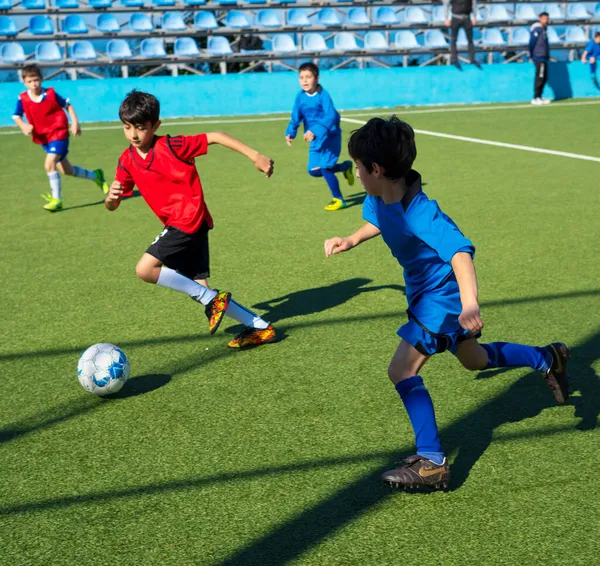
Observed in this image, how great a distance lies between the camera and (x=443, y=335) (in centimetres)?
300

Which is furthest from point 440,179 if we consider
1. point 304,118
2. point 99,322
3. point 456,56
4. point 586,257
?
point 456,56

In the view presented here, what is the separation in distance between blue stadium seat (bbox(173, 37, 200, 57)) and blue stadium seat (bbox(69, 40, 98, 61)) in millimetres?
1947

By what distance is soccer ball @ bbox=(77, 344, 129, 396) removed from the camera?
3.85 m

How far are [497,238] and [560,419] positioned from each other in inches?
140

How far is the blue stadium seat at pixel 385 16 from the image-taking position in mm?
22328

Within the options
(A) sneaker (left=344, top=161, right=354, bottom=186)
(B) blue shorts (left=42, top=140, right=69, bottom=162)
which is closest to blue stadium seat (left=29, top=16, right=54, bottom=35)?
(B) blue shorts (left=42, top=140, right=69, bottom=162)

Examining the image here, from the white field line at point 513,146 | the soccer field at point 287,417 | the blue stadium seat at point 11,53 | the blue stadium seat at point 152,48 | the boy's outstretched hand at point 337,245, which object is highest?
the blue stadium seat at point 11,53

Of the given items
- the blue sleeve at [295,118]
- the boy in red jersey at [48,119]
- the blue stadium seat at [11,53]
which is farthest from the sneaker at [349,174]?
the blue stadium seat at [11,53]

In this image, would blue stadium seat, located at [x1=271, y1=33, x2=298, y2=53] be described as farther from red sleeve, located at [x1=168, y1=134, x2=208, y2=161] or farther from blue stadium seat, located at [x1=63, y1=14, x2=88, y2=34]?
red sleeve, located at [x1=168, y1=134, x2=208, y2=161]

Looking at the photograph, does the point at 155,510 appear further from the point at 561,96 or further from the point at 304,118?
the point at 561,96

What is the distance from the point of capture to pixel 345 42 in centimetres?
2141

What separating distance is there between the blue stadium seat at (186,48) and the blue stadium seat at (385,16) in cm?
526

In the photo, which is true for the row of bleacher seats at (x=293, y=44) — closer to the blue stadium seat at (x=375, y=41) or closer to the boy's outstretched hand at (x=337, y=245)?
the blue stadium seat at (x=375, y=41)

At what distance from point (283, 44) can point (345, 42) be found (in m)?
1.67
